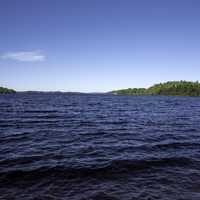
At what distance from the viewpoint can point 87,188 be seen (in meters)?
8.37

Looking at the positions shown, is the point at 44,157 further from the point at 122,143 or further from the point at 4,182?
the point at 122,143

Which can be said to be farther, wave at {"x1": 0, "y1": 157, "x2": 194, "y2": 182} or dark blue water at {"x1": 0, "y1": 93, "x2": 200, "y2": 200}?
wave at {"x1": 0, "y1": 157, "x2": 194, "y2": 182}

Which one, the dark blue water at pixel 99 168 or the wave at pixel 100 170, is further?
the wave at pixel 100 170

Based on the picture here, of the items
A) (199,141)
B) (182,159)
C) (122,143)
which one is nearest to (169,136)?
(199,141)

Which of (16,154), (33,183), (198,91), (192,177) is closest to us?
(33,183)

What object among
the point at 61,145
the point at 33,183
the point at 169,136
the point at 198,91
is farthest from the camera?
the point at 198,91

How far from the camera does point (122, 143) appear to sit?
1583cm

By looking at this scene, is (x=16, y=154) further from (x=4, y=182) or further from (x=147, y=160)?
(x=147, y=160)

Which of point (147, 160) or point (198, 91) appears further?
point (198, 91)

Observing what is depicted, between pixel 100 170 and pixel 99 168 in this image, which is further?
pixel 99 168

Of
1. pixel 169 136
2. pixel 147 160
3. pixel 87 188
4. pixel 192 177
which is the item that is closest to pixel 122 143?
pixel 147 160

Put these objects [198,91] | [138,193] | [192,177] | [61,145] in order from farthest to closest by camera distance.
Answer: [198,91] → [61,145] → [192,177] → [138,193]

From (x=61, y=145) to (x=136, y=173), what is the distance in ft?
21.7

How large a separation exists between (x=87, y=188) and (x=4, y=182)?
3521 millimetres
